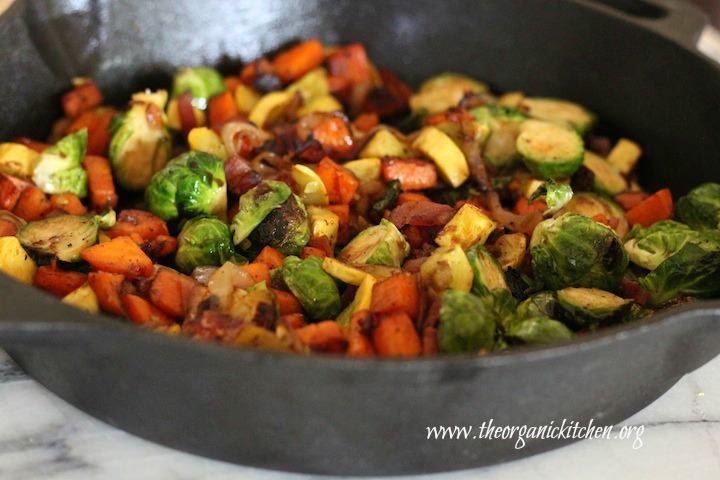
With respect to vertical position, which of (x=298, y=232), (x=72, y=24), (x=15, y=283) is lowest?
(x=298, y=232)

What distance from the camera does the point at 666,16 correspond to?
11.4 feet

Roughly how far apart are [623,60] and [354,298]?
1.97 metres

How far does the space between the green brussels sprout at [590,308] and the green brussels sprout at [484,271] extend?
20cm

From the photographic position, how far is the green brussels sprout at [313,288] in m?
2.36

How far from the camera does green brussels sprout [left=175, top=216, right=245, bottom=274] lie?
2639mm

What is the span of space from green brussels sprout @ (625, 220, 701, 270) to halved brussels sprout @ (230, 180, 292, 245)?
129 centimetres

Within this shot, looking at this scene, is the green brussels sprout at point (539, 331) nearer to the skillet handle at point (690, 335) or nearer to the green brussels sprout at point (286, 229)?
the skillet handle at point (690, 335)

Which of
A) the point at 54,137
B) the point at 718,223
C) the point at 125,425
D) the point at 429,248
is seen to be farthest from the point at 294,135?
the point at 718,223

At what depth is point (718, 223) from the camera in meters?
2.81

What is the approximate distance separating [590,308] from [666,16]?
186cm

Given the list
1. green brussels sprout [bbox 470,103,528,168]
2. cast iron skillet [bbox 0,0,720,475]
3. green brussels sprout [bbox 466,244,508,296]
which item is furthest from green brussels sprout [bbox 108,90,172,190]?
green brussels sprout [bbox 466,244,508,296]

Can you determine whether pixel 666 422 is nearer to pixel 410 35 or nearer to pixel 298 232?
pixel 298 232

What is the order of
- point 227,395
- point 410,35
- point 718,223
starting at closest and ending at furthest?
point 227,395, point 718,223, point 410,35

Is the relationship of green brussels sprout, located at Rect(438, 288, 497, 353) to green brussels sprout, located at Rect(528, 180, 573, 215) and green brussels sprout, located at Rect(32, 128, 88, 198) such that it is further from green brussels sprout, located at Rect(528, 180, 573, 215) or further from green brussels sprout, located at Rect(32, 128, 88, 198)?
green brussels sprout, located at Rect(32, 128, 88, 198)
